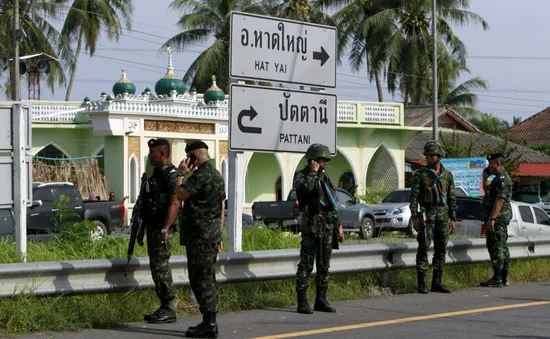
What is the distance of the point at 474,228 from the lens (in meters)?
22.7

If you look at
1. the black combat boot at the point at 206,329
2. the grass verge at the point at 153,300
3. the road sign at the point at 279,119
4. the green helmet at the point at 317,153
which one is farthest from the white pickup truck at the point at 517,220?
the black combat boot at the point at 206,329

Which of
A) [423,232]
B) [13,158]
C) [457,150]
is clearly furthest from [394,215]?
[13,158]

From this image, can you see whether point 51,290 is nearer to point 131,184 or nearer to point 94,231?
point 94,231

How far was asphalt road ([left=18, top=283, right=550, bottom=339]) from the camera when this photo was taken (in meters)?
8.98

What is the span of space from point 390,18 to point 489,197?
35.0 m

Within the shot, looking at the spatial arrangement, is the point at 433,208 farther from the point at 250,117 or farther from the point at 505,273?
the point at 250,117

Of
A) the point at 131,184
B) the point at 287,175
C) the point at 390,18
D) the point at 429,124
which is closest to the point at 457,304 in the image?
the point at 131,184

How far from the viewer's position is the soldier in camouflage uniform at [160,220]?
931 cm

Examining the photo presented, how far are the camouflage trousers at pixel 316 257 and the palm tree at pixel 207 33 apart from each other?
35.1 meters

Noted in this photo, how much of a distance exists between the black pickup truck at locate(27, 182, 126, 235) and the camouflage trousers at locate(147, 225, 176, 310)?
45.6 ft

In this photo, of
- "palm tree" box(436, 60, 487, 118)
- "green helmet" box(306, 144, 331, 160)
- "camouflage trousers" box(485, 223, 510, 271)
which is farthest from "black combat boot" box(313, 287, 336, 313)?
"palm tree" box(436, 60, 487, 118)

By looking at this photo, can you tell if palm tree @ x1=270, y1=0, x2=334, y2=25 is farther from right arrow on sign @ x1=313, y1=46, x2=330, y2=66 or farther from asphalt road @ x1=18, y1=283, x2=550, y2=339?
asphalt road @ x1=18, y1=283, x2=550, y2=339

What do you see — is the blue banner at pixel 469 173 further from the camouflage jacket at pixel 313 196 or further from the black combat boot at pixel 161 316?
the black combat boot at pixel 161 316

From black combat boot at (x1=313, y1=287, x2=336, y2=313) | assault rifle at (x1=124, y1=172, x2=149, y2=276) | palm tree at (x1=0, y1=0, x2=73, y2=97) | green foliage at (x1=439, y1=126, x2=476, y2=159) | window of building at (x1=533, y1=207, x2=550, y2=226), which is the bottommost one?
black combat boot at (x1=313, y1=287, x2=336, y2=313)
